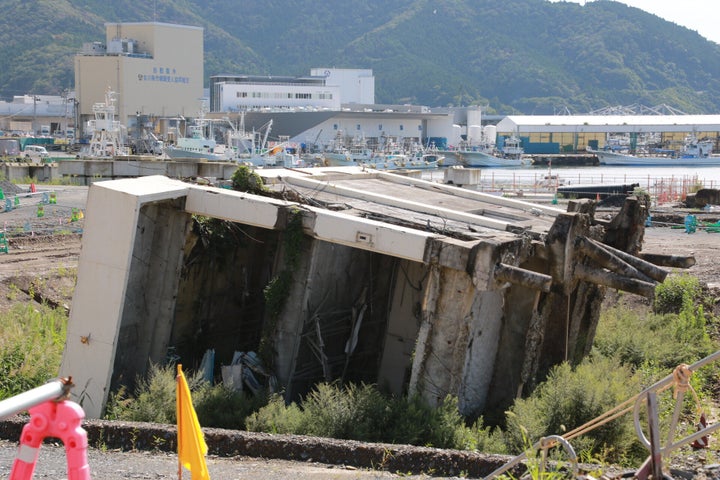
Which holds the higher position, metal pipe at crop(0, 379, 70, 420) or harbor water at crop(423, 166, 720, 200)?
metal pipe at crop(0, 379, 70, 420)

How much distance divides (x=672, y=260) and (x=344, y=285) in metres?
4.94

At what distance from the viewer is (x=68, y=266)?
20.7 metres

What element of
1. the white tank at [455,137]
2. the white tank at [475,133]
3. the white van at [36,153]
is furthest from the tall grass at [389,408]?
the white tank at [475,133]

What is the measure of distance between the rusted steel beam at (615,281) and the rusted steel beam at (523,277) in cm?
130

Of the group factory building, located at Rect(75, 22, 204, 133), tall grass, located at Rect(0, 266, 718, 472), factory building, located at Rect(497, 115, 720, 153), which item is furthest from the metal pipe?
factory building, located at Rect(497, 115, 720, 153)

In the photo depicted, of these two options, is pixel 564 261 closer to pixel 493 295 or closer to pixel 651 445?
Result: pixel 493 295

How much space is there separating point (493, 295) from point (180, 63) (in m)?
72.7

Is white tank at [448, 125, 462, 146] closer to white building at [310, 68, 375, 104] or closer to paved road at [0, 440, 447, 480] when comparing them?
white building at [310, 68, 375, 104]

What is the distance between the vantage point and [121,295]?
11.4 metres

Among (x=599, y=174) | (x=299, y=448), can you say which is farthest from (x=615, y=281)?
(x=599, y=174)

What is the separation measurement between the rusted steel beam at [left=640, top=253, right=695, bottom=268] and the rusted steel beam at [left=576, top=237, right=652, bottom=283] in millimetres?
815

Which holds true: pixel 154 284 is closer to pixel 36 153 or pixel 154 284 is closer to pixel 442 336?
pixel 442 336

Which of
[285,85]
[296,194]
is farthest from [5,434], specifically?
[285,85]

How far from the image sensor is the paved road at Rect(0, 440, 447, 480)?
323 inches
